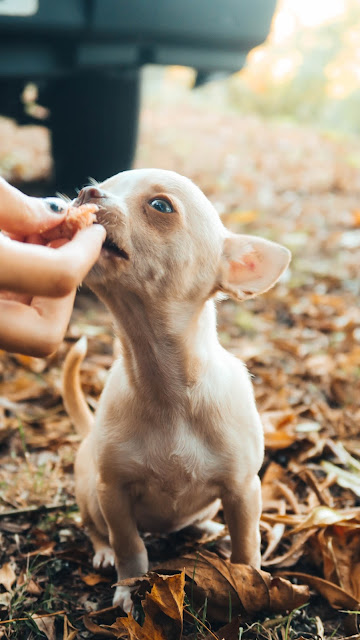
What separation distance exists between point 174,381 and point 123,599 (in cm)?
71

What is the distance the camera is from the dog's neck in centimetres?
211

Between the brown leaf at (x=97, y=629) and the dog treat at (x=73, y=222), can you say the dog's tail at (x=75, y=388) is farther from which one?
the brown leaf at (x=97, y=629)

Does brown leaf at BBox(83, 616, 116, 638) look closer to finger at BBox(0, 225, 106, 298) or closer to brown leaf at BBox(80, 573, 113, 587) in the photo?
brown leaf at BBox(80, 573, 113, 587)

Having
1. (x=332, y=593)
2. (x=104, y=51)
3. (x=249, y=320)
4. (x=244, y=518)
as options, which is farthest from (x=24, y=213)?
(x=249, y=320)

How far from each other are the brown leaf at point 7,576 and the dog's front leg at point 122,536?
334 millimetres

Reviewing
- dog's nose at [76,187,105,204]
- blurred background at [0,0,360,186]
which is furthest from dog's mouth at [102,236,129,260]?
blurred background at [0,0,360,186]

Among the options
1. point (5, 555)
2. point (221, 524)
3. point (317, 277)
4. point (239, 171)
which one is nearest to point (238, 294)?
point (221, 524)

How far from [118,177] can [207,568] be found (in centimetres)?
119

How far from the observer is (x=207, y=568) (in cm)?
215

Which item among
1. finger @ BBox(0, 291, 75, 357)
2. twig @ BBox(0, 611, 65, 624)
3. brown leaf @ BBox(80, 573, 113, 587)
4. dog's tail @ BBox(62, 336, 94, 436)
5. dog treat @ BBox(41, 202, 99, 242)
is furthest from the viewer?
dog's tail @ BBox(62, 336, 94, 436)

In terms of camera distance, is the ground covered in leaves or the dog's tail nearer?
the ground covered in leaves

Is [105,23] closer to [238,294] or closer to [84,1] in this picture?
[84,1]

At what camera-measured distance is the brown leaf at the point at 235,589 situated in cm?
211

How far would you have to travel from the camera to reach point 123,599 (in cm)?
225
